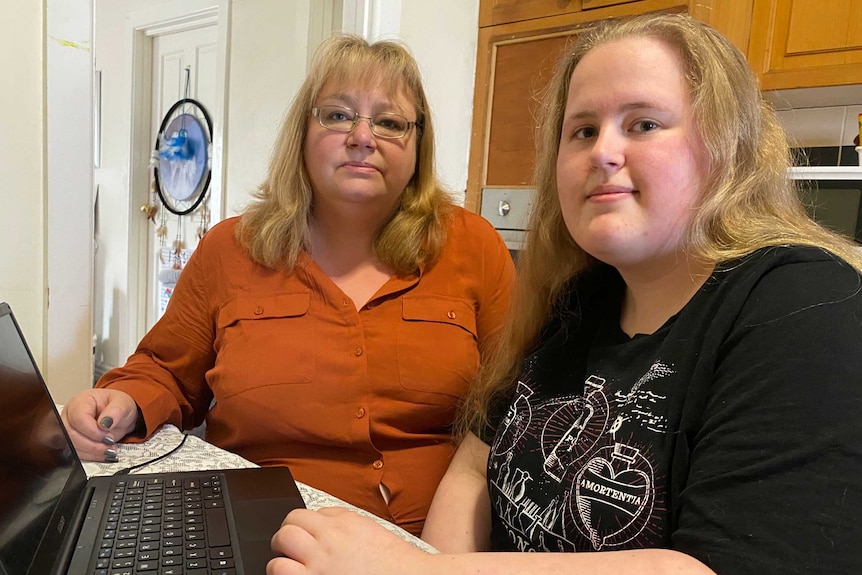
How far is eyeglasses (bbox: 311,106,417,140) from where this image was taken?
1227 mm

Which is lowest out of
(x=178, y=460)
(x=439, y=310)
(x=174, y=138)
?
(x=178, y=460)

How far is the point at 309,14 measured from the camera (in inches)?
107

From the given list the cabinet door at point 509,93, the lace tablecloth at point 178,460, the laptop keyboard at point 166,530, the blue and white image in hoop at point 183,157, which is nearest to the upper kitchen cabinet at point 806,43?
the cabinet door at point 509,93

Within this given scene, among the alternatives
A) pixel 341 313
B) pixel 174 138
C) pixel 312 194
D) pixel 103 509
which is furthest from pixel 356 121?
pixel 174 138

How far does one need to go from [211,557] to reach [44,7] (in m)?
1.19

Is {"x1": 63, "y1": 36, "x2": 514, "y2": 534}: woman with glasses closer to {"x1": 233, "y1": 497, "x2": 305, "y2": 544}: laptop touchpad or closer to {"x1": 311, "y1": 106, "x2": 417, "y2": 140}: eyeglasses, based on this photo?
{"x1": 311, "y1": 106, "x2": 417, "y2": 140}: eyeglasses

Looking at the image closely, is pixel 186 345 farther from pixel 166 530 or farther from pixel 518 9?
pixel 518 9

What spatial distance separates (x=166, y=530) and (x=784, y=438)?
0.65 m

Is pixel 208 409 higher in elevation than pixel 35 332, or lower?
lower

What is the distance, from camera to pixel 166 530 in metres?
0.72

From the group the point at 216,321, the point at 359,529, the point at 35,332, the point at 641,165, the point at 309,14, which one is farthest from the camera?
the point at 309,14

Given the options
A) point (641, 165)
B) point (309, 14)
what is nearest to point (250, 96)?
point (309, 14)

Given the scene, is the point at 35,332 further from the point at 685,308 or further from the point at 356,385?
the point at 685,308

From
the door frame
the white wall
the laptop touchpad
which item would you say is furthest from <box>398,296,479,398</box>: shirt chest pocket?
the door frame
